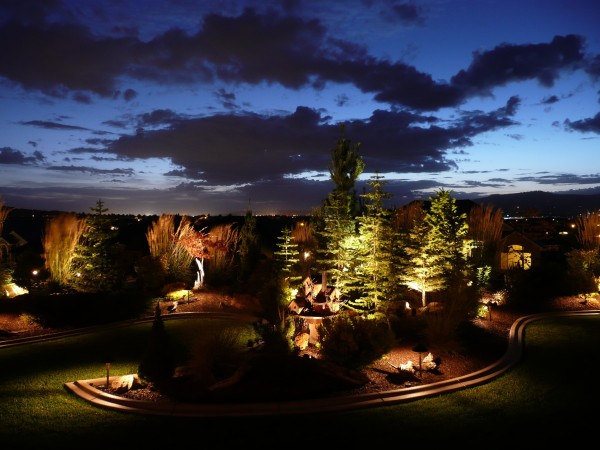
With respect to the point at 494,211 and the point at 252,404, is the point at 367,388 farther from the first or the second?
the point at 494,211

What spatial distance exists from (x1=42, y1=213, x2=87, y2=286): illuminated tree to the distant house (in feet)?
84.2

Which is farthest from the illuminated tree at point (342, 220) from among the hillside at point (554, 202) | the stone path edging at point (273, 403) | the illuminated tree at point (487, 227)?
the hillside at point (554, 202)

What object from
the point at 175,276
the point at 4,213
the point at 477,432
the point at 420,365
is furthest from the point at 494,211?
the point at 4,213

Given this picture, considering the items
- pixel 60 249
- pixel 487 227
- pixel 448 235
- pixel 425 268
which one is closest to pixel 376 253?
pixel 425 268

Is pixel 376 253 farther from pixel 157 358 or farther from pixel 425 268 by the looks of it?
pixel 157 358

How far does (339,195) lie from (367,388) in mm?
10993

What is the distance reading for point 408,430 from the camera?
752 centimetres

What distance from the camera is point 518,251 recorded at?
31531 mm

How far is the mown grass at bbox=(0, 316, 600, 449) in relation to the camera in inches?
286

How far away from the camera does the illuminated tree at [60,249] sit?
71.3 ft

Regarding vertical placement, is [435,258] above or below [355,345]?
above

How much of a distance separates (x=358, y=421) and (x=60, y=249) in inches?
735

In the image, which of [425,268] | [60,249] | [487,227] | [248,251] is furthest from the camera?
[487,227]

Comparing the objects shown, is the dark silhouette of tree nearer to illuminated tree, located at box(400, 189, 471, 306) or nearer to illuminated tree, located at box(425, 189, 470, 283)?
illuminated tree, located at box(400, 189, 471, 306)
